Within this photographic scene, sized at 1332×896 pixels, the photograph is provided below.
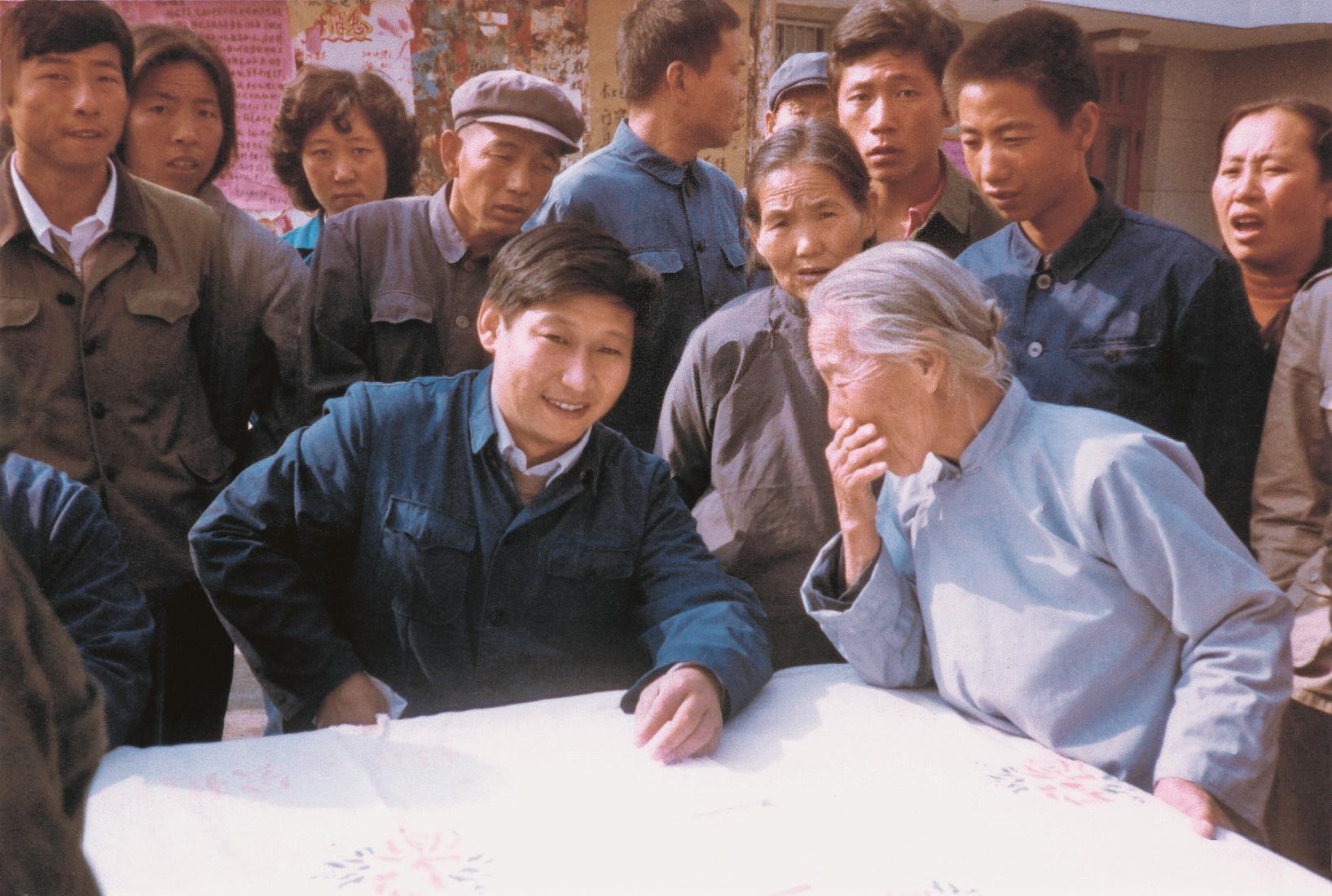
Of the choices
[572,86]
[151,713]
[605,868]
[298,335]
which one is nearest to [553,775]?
[605,868]

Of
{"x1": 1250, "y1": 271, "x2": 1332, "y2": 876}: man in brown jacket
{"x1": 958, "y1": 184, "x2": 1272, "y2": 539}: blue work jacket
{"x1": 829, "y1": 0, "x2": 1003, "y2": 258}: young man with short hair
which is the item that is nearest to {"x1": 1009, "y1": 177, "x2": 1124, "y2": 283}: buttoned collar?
{"x1": 958, "y1": 184, "x2": 1272, "y2": 539}: blue work jacket

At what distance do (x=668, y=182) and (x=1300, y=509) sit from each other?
1.82 metres

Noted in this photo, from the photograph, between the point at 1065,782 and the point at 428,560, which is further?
the point at 428,560

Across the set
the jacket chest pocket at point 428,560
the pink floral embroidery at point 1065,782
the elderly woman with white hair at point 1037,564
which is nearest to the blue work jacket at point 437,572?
the jacket chest pocket at point 428,560

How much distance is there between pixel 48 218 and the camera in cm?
246

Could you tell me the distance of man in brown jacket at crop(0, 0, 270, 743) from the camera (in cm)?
239

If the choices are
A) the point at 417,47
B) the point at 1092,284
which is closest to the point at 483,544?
the point at 1092,284

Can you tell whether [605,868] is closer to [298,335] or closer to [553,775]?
[553,775]

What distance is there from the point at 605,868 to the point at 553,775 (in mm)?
249

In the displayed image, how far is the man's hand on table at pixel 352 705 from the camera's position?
1.89 metres

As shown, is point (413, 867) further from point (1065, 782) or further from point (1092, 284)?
point (1092, 284)

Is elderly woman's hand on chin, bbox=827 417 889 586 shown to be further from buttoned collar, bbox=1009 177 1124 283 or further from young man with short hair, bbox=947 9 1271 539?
buttoned collar, bbox=1009 177 1124 283

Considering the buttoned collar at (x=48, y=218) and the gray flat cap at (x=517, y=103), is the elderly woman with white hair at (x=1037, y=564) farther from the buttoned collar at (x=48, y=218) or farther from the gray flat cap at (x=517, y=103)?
the buttoned collar at (x=48, y=218)

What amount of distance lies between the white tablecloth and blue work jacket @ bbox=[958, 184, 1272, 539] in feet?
2.83
